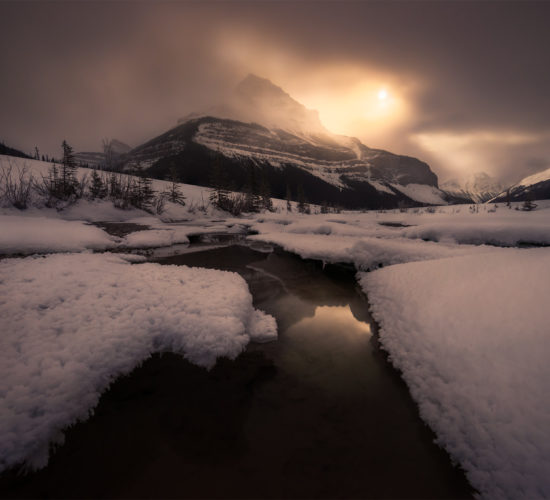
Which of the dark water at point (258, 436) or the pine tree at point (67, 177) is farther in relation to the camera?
the pine tree at point (67, 177)

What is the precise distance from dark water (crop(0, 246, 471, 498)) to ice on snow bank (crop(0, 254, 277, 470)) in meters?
0.13

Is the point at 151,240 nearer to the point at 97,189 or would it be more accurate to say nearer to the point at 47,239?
the point at 47,239

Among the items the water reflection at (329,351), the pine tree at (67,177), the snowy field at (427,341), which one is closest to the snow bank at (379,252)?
the snowy field at (427,341)

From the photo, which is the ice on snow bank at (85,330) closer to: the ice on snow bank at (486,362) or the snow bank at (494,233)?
the ice on snow bank at (486,362)

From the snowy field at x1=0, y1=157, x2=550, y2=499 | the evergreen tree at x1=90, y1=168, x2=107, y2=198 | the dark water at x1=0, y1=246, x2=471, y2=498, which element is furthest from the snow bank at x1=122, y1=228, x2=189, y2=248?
the evergreen tree at x1=90, y1=168, x2=107, y2=198

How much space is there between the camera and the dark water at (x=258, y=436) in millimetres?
1328

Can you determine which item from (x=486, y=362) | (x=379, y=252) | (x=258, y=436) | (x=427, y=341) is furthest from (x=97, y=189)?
(x=486, y=362)

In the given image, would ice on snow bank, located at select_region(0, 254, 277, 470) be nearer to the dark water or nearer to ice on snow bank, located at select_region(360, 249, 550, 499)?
the dark water

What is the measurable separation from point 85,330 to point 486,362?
11.3ft

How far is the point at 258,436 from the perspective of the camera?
65.3 inches

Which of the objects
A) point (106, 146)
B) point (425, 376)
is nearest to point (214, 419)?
point (425, 376)

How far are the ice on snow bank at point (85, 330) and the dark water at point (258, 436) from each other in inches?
5.0

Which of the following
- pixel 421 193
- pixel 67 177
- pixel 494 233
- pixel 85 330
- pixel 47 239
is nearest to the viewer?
pixel 85 330

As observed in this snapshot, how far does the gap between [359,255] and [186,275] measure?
12.5 ft
